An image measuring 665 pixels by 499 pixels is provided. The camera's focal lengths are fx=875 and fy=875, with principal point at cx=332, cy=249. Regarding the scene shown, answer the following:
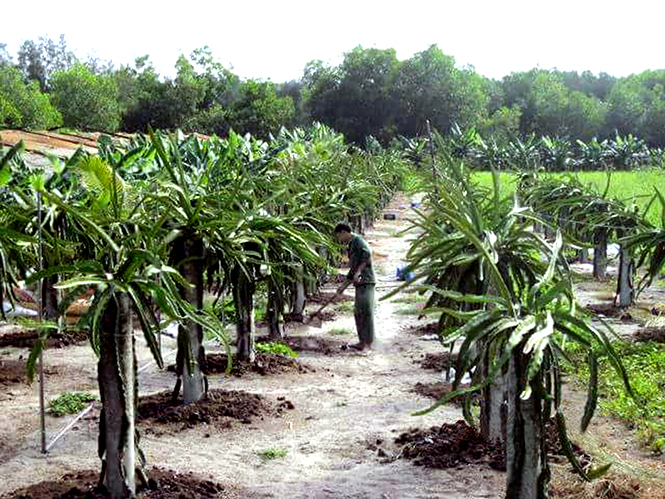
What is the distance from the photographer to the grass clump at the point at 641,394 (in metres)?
6.90

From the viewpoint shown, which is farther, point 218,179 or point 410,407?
point 218,179

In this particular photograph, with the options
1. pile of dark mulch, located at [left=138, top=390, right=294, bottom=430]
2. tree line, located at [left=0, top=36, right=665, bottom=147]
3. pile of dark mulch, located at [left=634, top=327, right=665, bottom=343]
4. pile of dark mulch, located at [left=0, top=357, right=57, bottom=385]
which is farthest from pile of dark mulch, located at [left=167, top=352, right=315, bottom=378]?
tree line, located at [left=0, top=36, right=665, bottom=147]

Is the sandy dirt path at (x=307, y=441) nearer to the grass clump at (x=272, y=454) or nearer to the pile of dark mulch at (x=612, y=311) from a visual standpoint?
the grass clump at (x=272, y=454)

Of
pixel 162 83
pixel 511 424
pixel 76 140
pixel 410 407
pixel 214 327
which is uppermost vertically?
pixel 162 83

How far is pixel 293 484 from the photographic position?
5.87 meters

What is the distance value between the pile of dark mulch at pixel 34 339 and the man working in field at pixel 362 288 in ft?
10.7

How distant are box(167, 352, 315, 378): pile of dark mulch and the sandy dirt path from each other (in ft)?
0.40

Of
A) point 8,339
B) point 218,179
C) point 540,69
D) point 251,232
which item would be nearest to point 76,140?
point 8,339

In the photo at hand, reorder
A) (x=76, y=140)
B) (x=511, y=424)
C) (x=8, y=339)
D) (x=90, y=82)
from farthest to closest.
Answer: (x=90, y=82)
(x=76, y=140)
(x=8, y=339)
(x=511, y=424)

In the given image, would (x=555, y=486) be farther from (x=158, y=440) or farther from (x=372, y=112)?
(x=372, y=112)

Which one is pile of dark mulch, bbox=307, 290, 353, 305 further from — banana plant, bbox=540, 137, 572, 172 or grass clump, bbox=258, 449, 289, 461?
banana plant, bbox=540, 137, 572, 172

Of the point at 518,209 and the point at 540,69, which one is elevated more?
the point at 540,69

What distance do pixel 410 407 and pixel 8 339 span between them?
5.38 metres

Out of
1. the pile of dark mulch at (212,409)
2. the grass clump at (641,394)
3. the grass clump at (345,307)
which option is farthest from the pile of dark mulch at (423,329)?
the pile of dark mulch at (212,409)
